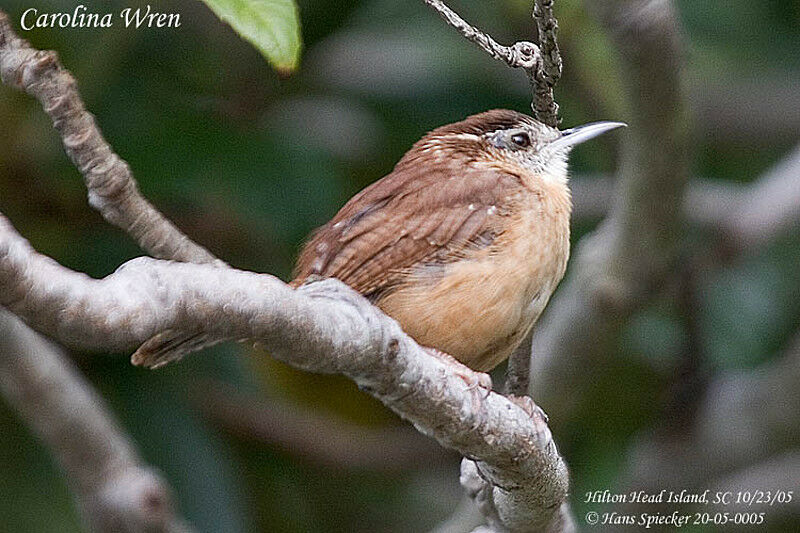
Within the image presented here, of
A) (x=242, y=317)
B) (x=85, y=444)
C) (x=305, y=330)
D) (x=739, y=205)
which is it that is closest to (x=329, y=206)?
(x=85, y=444)

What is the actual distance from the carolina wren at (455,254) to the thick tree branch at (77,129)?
72 centimetres

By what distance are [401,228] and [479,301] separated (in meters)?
0.30

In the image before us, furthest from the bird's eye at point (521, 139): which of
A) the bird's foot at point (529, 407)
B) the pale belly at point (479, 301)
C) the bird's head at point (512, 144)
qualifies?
the bird's foot at point (529, 407)

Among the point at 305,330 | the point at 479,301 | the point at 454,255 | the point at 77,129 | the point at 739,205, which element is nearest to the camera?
the point at 305,330

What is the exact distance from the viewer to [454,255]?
315 cm

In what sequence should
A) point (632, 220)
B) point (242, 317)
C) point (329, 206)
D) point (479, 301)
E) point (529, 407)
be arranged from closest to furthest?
1. point (242, 317)
2. point (529, 407)
3. point (479, 301)
4. point (632, 220)
5. point (329, 206)

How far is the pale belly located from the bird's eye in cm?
61

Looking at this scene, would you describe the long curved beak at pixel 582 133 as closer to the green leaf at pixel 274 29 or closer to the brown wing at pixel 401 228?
the brown wing at pixel 401 228

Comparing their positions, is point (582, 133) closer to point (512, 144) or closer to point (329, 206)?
point (512, 144)

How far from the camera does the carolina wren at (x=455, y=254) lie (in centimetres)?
305

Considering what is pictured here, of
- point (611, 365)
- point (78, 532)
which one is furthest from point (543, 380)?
point (78, 532)

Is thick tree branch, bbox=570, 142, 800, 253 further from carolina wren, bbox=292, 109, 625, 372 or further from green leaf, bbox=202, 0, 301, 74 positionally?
green leaf, bbox=202, 0, 301, 74

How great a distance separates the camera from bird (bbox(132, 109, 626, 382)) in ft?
9.99

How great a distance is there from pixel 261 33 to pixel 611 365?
10.2 ft
